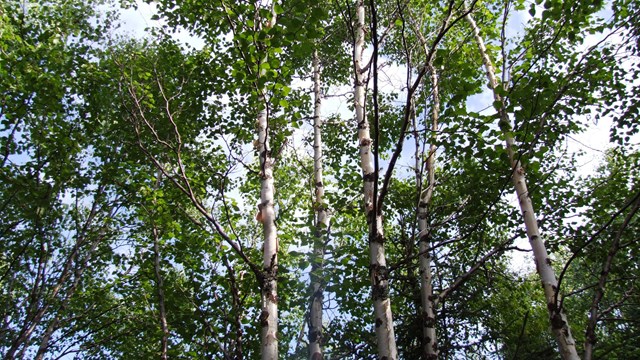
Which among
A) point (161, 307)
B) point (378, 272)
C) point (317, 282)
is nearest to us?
point (378, 272)

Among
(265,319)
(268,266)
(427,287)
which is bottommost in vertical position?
(265,319)

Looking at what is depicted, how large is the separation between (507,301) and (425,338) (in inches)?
173

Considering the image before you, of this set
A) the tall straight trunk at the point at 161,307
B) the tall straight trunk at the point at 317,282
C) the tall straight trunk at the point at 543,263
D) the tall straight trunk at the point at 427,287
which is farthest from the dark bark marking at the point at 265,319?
the tall straight trunk at the point at 161,307

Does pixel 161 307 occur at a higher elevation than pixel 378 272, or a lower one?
higher

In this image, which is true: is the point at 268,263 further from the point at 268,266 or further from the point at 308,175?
the point at 308,175

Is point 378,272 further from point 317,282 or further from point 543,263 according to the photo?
point 543,263

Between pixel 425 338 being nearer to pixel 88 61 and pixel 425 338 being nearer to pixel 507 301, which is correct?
pixel 507 301

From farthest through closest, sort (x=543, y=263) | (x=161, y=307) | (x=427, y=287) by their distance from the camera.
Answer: (x=161, y=307)
(x=427, y=287)
(x=543, y=263)

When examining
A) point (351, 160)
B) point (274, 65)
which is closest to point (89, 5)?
point (351, 160)

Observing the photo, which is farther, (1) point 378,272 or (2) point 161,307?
(2) point 161,307

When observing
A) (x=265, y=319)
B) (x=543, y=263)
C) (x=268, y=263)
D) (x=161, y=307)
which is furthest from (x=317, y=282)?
(x=543, y=263)

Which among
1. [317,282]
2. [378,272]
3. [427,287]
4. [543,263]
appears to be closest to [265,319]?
[378,272]

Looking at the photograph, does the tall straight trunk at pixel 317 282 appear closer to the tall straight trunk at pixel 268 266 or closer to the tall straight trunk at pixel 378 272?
the tall straight trunk at pixel 268 266

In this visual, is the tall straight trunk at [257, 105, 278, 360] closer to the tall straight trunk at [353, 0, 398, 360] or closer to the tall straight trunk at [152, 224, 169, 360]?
the tall straight trunk at [353, 0, 398, 360]
